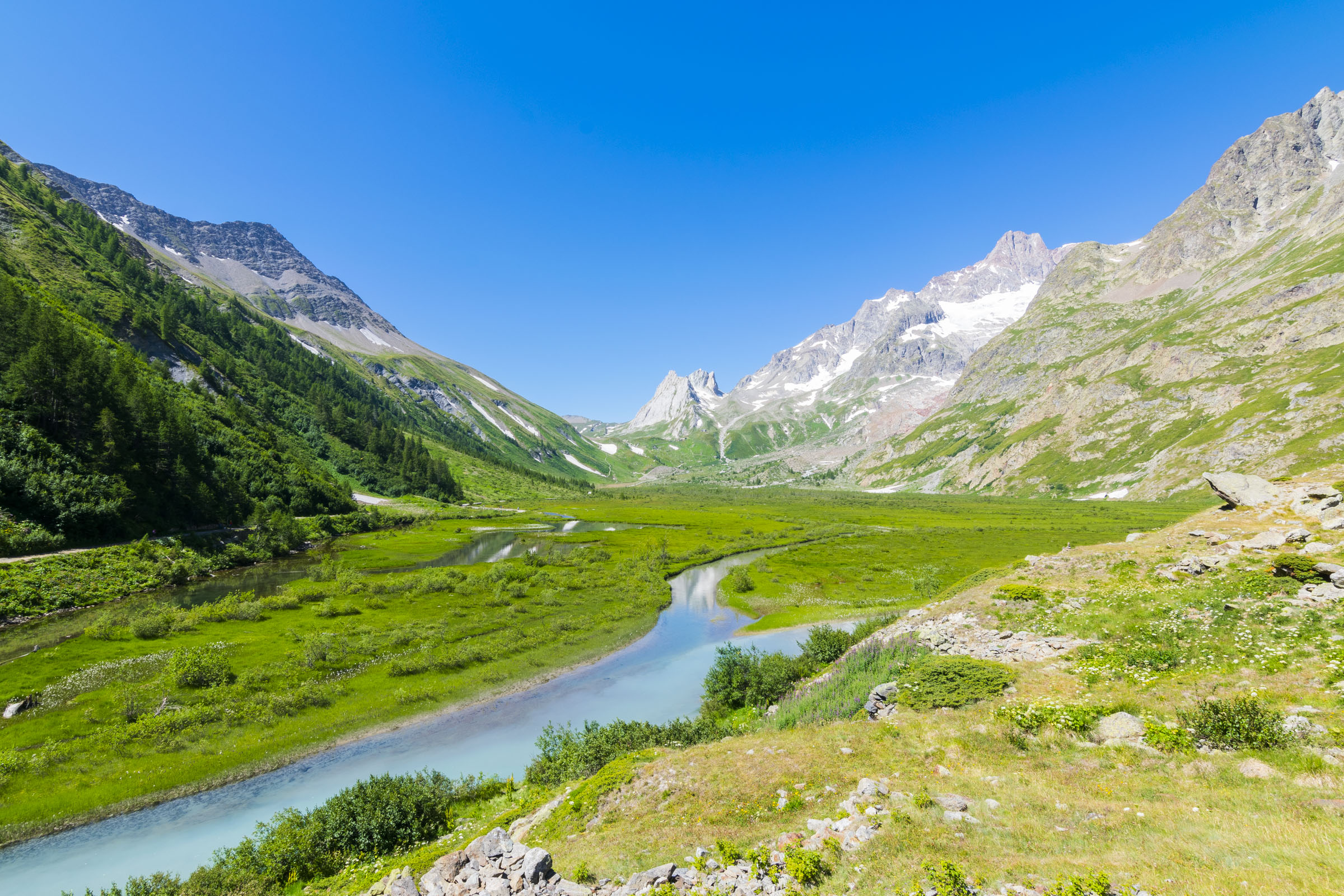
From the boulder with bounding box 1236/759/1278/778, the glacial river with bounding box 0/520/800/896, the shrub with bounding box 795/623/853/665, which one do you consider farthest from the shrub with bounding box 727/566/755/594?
the boulder with bounding box 1236/759/1278/778

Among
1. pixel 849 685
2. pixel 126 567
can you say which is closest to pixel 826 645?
pixel 849 685

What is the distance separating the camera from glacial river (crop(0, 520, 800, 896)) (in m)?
21.8

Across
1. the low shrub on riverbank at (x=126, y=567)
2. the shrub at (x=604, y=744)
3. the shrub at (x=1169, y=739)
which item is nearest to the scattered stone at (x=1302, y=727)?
the shrub at (x=1169, y=739)

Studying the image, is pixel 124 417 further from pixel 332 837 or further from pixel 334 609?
pixel 332 837

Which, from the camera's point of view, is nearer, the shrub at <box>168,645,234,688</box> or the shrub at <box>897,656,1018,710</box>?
the shrub at <box>897,656,1018,710</box>

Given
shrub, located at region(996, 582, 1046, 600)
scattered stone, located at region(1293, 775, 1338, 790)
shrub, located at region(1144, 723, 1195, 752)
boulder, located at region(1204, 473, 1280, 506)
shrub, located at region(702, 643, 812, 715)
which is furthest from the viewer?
boulder, located at region(1204, 473, 1280, 506)

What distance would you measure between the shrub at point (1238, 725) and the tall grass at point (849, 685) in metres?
13.5

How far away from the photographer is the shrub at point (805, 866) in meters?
11.8

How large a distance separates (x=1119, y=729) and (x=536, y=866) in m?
19.8

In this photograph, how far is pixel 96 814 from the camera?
24.5 metres

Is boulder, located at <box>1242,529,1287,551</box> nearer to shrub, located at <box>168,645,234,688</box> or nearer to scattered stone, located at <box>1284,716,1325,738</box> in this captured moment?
scattered stone, located at <box>1284,716,1325,738</box>

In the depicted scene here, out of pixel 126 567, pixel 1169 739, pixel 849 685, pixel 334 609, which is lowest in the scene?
pixel 849 685

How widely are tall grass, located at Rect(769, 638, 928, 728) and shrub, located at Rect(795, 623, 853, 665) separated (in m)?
3.21

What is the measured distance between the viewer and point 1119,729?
17.2 m
